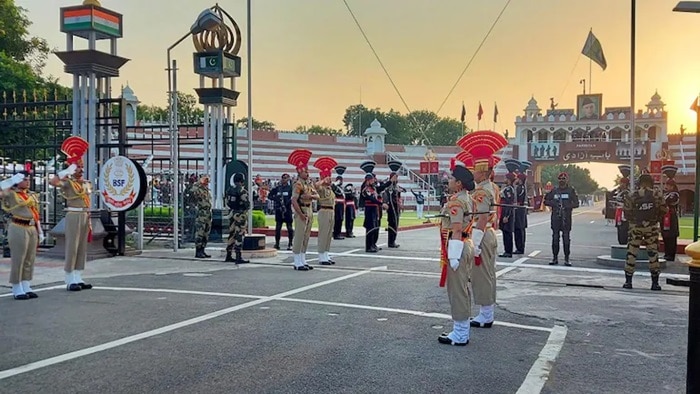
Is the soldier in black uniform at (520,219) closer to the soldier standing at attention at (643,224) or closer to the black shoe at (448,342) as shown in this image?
the soldier standing at attention at (643,224)

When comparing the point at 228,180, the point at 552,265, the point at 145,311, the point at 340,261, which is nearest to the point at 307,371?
the point at 145,311

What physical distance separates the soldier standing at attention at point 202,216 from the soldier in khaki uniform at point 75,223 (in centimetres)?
389

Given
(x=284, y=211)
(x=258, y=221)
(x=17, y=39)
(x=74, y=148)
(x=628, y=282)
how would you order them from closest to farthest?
(x=628, y=282) < (x=74, y=148) < (x=284, y=211) < (x=258, y=221) < (x=17, y=39)

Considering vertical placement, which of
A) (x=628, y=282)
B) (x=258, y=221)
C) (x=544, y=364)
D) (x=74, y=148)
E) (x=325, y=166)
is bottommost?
(x=544, y=364)

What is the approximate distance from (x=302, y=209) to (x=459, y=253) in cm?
626

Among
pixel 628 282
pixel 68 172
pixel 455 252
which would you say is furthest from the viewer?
pixel 628 282

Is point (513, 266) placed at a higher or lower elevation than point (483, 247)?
lower

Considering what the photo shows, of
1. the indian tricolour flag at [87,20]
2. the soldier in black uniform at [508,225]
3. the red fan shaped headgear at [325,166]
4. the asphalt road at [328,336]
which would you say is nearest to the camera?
the asphalt road at [328,336]

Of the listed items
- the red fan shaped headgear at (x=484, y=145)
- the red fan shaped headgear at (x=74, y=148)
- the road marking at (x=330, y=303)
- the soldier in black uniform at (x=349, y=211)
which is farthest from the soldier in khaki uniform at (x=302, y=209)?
the soldier in black uniform at (x=349, y=211)

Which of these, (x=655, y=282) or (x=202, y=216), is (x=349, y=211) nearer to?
(x=202, y=216)

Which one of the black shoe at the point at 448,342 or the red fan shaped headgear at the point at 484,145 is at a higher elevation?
the red fan shaped headgear at the point at 484,145

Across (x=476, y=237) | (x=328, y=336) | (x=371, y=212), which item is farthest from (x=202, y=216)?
(x=476, y=237)

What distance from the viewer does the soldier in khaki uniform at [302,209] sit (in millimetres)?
11781

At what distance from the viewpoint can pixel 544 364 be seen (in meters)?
5.57
